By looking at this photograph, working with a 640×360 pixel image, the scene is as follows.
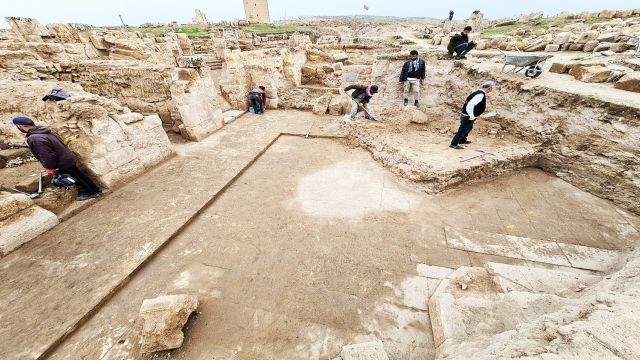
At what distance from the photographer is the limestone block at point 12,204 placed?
339 cm

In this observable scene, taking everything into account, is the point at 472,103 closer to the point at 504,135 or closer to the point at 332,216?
the point at 504,135

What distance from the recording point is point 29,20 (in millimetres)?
11484

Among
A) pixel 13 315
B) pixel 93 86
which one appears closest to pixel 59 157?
pixel 13 315


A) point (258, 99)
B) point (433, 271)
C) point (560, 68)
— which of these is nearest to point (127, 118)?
point (258, 99)

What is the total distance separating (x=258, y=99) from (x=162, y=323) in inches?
299

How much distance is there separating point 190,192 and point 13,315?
8.00 feet

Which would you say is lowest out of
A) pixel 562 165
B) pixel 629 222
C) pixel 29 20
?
pixel 629 222

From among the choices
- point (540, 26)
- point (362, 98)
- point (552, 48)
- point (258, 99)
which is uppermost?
point (540, 26)

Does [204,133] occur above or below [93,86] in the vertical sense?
below

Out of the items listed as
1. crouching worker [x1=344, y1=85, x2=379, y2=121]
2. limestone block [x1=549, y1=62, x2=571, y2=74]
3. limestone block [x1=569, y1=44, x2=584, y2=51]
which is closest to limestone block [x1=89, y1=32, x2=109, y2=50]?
crouching worker [x1=344, y1=85, x2=379, y2=121]

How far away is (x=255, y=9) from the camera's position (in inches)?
1647

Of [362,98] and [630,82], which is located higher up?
[630,82]

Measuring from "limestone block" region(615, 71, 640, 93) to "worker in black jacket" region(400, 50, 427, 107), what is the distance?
364cm

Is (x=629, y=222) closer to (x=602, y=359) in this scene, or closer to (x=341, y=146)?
(x=602, y=359)
